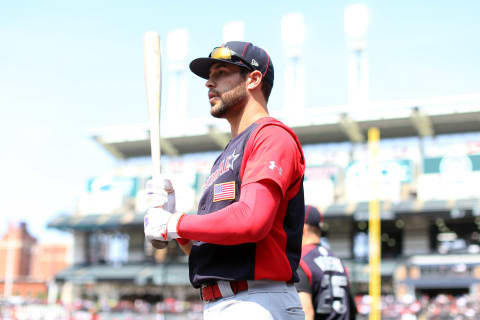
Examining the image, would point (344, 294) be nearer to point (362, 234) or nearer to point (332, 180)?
point (332, 180)

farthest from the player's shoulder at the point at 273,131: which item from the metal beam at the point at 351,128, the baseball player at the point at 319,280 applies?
the metal beam at the point at 351,128

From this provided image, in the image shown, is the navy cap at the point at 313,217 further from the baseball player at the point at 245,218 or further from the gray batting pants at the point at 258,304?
the gray batting pants at the point at 258,304

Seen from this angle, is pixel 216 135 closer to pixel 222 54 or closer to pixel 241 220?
pixel 222 54

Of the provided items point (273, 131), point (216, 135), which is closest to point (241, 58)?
point (273, 131)

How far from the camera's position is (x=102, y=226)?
148ft

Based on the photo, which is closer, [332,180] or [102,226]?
[332,180]

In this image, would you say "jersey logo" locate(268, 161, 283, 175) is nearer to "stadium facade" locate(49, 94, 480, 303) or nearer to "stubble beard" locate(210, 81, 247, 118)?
"stubble beard" locate(210, 81, 247, 118)

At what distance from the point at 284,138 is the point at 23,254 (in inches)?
3131

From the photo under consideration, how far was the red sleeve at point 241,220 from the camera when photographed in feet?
7.49

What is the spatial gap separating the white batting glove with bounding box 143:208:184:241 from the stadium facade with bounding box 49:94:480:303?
33582 mm

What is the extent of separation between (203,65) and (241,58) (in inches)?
7.4

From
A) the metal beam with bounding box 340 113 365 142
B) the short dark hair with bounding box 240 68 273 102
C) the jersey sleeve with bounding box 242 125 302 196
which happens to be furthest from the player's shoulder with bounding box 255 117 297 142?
the metal beam with bounding box 340 113 365 142

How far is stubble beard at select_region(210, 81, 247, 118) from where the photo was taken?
2736 mm

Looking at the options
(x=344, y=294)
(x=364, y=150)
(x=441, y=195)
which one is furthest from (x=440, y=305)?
(x=344, y=294)
